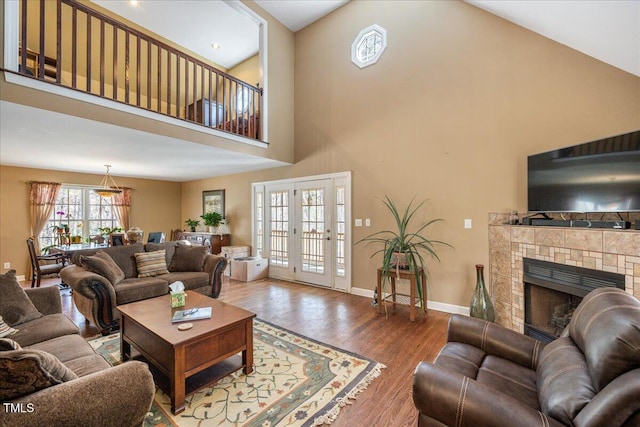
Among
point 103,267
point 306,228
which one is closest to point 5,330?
point 103,267

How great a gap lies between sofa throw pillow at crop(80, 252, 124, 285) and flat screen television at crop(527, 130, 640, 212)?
4693 millimetres

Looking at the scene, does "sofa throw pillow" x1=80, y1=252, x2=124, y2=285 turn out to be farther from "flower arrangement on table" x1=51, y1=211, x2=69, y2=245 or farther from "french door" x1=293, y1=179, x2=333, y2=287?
"flower arrangement on table" x1=51, y1=211, x2=69, y2=245

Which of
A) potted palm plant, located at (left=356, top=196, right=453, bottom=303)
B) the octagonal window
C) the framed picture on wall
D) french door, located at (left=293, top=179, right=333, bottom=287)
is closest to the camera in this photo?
potted palm plant, located at (left=356, top=196, right=453, bottom=303)

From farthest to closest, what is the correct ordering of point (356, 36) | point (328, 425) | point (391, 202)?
point (356, 36) → point (391, 202) → point (328, 425)

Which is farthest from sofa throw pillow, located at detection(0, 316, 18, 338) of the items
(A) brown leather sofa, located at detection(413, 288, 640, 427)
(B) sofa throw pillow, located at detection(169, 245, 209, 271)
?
(A) brown leather sofa, located at detection(413, 288, 640, 427)

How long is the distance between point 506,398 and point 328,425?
1.09 meters

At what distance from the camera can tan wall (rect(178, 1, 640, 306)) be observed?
2864 mm

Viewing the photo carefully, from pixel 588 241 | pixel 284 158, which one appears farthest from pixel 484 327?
pixel 284 158

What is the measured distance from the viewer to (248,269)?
524 cm

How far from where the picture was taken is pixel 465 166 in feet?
11.4

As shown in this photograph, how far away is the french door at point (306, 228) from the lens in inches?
183

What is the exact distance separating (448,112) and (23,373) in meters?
4.28

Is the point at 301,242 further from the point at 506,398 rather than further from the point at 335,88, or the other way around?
the point at 506,398

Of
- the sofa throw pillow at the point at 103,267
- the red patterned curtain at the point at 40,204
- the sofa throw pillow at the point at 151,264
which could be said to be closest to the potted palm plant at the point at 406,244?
the sofa throw pillow at the point at 151,264
